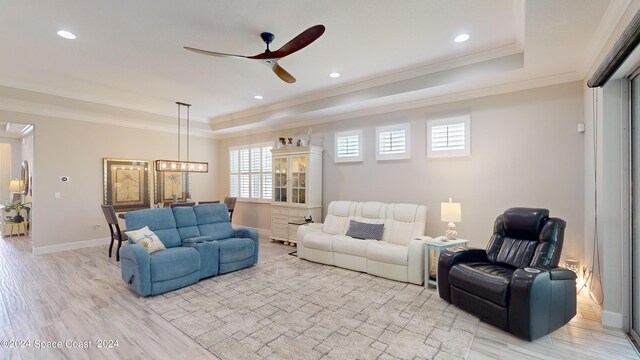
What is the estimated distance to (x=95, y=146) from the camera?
6199mm

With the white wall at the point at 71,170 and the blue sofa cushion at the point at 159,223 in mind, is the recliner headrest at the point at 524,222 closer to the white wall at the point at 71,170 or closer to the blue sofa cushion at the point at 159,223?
the blue sofa cushion at the point at 159,223

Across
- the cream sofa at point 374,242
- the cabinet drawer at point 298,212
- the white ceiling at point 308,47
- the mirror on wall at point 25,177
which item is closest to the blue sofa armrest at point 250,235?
the cream sofa at point 374,242

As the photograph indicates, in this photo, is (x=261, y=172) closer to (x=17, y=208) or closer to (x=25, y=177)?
(x=17, y=208)

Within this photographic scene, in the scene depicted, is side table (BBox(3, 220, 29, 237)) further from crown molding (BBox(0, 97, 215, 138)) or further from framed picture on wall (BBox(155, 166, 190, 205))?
crown molding (BBox(0, 97, 215, 138))

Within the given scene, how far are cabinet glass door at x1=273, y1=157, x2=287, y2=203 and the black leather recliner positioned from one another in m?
3.92

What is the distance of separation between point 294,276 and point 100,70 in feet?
14.3

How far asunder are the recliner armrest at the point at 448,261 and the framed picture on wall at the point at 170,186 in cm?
607

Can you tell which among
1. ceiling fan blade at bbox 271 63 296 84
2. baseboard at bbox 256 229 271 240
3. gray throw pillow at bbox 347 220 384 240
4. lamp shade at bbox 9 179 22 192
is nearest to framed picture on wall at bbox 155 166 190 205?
baseboard at bbox 256 229 271 240

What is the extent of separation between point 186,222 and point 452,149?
4437mm

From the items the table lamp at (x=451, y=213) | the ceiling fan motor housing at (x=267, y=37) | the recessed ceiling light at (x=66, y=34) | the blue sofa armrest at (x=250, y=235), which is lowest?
the blue sofa armrest at (x=250, y=235)

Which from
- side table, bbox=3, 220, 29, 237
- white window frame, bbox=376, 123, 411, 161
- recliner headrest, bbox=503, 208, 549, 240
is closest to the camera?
recliner headrest, bbox=503, 208, 549, 240

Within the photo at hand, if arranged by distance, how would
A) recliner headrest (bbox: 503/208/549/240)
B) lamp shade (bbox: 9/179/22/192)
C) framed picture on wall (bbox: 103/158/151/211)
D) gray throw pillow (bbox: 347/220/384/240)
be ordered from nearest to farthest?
recliner headrest (bbox: 503/208/549/240), gray throw pillow (bbox: 347/220/384/240), framed picture on wall (bbox: 103/158/151/211), lamp shade (bbox: 9/179/22/192)

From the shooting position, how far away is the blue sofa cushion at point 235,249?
438cm

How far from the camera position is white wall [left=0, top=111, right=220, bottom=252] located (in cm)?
550
